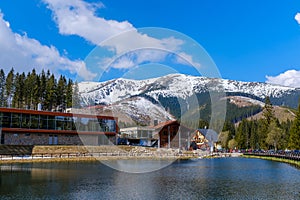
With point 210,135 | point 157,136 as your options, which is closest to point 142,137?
point 157,136

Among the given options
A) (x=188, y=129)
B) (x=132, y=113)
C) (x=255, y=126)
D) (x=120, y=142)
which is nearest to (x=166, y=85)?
(x=120, y=142)

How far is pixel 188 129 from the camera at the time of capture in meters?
86.1

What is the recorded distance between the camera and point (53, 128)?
190ft

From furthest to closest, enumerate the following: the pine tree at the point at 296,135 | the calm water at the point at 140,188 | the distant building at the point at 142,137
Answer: the distant building at the point at 142,137, the pine tree at the point at 296,135, the calm water at the point at 140,188

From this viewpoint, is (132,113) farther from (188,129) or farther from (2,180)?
(2,180)

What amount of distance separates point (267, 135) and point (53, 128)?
152 ft

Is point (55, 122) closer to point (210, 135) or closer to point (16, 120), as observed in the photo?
point (16, 120)

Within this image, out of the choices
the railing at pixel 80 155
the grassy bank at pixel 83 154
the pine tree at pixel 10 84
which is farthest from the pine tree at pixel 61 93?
the railing at pixel 80 155

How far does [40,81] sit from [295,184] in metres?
62.7

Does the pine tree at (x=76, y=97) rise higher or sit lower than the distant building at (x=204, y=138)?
higher

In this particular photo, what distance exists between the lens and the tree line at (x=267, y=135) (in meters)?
57.1

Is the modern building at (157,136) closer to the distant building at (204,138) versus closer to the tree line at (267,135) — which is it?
the tree line at (267,135)

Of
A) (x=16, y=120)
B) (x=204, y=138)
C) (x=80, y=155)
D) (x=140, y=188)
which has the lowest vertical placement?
(x=140, y=188)

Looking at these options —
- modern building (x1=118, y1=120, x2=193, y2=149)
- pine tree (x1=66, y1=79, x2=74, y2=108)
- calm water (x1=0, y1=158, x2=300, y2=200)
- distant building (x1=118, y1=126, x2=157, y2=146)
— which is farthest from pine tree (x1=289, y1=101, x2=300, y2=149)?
pine tree (x1=66, y1=79, x2=74, y2=108)
